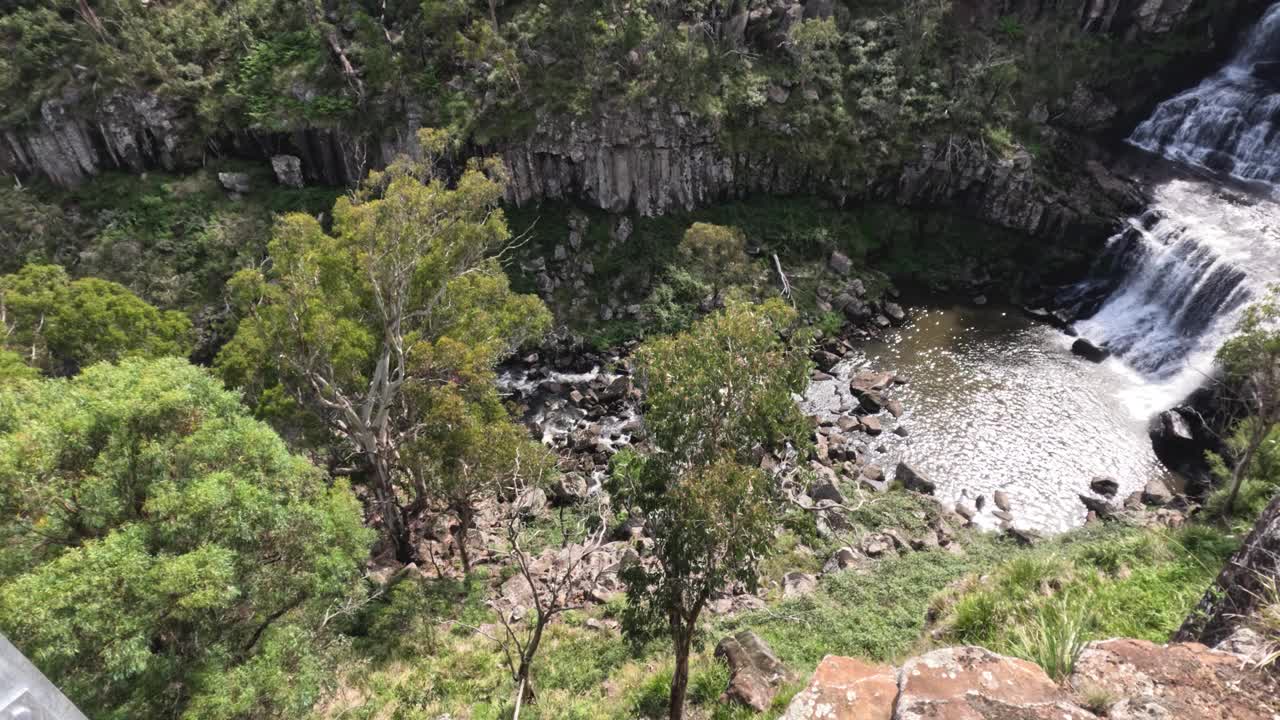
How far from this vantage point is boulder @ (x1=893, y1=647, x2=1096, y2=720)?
6719 millimetres

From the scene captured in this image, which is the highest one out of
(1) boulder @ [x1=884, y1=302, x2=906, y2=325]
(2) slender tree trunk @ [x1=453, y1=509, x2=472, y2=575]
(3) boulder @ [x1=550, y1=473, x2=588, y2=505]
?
(1) boulder @ [x1=884, y1=302, x2=906, y2=325]

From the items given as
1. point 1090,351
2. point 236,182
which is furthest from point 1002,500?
point 236,182

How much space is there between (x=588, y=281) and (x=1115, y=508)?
2840cm

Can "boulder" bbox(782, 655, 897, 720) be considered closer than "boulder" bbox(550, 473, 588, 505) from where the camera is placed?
Yes

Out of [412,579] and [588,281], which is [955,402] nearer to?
[588,281]

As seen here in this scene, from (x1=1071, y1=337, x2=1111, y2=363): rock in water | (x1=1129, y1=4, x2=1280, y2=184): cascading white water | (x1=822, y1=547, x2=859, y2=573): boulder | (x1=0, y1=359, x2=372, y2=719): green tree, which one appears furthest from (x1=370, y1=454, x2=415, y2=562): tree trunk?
(x1=1129, y1=4, x2=1280, y2=184): cascading white water

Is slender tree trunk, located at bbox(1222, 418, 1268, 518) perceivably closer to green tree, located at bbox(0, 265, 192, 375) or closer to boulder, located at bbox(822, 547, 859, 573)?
boulder, located at bbox(822, 547, 859, 573)

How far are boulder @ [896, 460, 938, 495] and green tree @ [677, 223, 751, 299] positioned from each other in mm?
14404

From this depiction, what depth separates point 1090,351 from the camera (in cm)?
3309

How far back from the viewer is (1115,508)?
25.5 metres

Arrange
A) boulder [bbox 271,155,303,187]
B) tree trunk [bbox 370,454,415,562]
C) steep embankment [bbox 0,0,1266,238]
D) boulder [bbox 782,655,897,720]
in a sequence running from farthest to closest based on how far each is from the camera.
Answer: boulder [bbox 271,155,303,187] < steep embankment [bbox 0,0,1266,238] < tree trunk [bbox 370,454,415,562] < boulder [bbox 782,655,897,720]

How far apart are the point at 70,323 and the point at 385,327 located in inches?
602

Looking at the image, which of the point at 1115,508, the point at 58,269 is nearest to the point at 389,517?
the point at 58,269

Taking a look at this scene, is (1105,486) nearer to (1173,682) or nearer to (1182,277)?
(1182,277)
